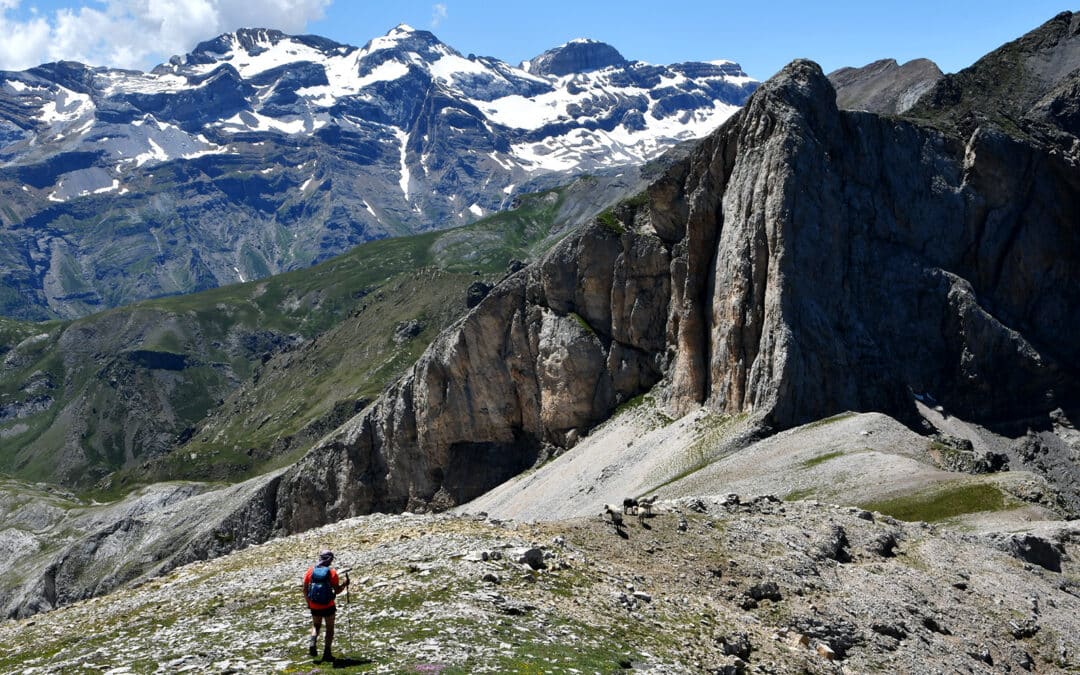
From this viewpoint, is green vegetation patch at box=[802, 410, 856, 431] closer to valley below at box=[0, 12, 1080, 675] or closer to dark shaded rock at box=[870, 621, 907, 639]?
valley below at box=[0, 12, 1080, 675]

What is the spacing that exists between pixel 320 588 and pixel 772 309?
7116cm

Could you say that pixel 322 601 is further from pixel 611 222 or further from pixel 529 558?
pixel 611 222

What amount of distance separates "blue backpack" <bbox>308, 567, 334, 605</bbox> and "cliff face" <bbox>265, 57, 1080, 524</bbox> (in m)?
64.6

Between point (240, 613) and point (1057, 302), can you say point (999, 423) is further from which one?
point (240, 613)

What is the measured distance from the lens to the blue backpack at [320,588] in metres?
26.4

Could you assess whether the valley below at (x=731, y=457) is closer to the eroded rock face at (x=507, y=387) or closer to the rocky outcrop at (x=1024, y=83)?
the eroded rock face at (x=507, y=387)

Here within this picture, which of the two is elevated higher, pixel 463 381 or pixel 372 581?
pixel 463 381

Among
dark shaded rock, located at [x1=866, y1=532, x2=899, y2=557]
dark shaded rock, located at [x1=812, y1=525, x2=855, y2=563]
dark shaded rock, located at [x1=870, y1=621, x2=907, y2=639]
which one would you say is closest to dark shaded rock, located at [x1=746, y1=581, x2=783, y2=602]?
dark shaded rock, located at [x1=870, y1=621, x2=907, y2=639]

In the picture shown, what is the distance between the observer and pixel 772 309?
9094cm

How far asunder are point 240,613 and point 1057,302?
380ft

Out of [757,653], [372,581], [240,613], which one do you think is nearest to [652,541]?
[757,653]

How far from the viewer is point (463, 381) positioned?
12406 cm

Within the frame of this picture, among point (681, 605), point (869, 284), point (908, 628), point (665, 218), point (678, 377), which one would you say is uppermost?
point (665, 218)

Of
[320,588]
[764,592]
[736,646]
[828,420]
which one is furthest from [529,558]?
[828,420]
